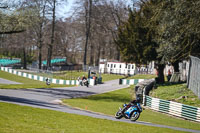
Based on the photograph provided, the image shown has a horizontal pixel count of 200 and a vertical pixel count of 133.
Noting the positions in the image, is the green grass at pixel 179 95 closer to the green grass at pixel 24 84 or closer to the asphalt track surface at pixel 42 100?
the asphalt track surface at pixel 42 100

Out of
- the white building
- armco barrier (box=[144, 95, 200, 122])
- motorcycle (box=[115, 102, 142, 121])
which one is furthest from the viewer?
the white building

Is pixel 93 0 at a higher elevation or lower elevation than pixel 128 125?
higher

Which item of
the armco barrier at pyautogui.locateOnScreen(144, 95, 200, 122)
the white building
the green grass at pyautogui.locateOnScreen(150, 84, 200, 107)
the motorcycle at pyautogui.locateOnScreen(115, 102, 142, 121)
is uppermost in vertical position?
the white building

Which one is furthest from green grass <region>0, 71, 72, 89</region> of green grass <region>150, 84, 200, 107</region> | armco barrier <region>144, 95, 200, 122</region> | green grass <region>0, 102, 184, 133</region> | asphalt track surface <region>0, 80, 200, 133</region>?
green grass <region>0, 102, 184, 133</region>

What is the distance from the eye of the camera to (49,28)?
189 feet

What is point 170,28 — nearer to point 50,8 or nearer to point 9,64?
point 50,8

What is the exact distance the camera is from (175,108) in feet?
70.9

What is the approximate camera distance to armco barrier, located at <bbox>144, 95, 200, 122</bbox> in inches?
788

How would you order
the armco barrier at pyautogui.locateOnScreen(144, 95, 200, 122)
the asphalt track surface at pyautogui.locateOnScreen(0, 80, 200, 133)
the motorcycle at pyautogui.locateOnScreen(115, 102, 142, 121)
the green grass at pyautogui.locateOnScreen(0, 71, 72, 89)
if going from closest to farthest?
the motorcycle at pyautogui.locateOnScreen(115, 102, 142, 121) < the asphalt track surface at pyautogui.locateOnScreen(0, 80, 200, 133) < the armco barrier at pyautogui.locateOnScreen(144, 95, 200, 122) < the green grass at pyautogui.locateOnScreen(0, 71, 72, 89)

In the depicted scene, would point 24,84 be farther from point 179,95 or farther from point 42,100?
point 179,95

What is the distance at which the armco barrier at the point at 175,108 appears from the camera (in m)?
20.0

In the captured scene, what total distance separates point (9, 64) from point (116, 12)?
30059 mm

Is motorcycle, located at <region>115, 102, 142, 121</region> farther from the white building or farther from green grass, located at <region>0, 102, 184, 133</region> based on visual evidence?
the white building

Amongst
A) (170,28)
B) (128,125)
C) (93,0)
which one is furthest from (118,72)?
(128,125)
